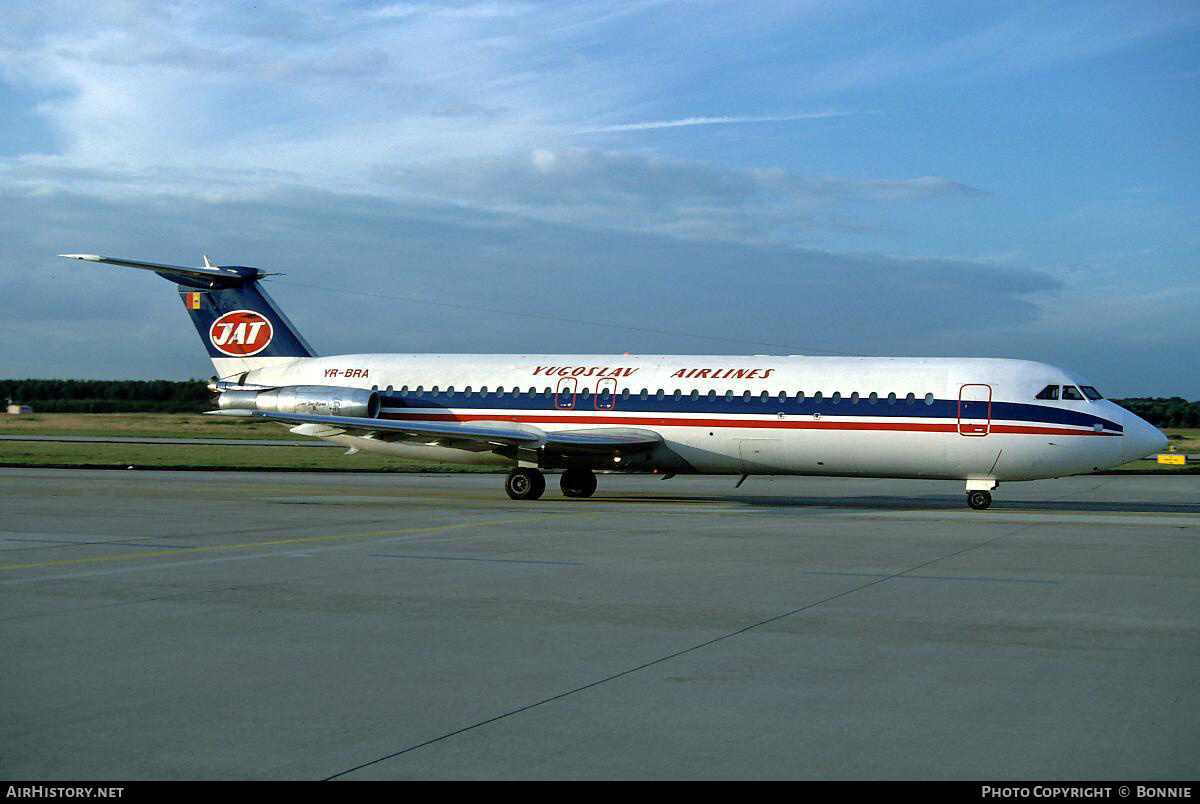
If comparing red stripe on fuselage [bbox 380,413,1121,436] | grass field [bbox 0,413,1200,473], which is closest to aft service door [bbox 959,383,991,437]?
red stripe on fuselage [bbox 380,413,1121,436]

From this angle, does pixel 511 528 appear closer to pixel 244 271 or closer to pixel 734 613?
pixel 734 613

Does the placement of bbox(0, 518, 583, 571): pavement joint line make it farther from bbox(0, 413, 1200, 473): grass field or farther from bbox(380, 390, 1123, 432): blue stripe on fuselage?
bbox(0, 413, 1200, 473): grass field

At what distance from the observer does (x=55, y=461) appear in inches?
1635

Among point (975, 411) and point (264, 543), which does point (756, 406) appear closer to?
point (975, 411)

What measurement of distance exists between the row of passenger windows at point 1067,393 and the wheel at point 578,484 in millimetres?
11034

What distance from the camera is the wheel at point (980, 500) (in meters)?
24.8

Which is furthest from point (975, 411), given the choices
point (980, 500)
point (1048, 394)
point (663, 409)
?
point (663, 409)

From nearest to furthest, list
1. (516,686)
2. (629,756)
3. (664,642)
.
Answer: (629,756), (516,686), (664,642)

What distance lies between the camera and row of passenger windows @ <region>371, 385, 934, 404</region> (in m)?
24.6

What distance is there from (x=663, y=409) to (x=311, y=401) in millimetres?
9255

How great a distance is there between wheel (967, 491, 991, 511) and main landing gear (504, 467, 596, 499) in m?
9.10

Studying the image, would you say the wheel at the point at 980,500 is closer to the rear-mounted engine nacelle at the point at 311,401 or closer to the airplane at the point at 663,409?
the airplane at the point at 663,409

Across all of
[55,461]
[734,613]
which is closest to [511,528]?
[734,613]
